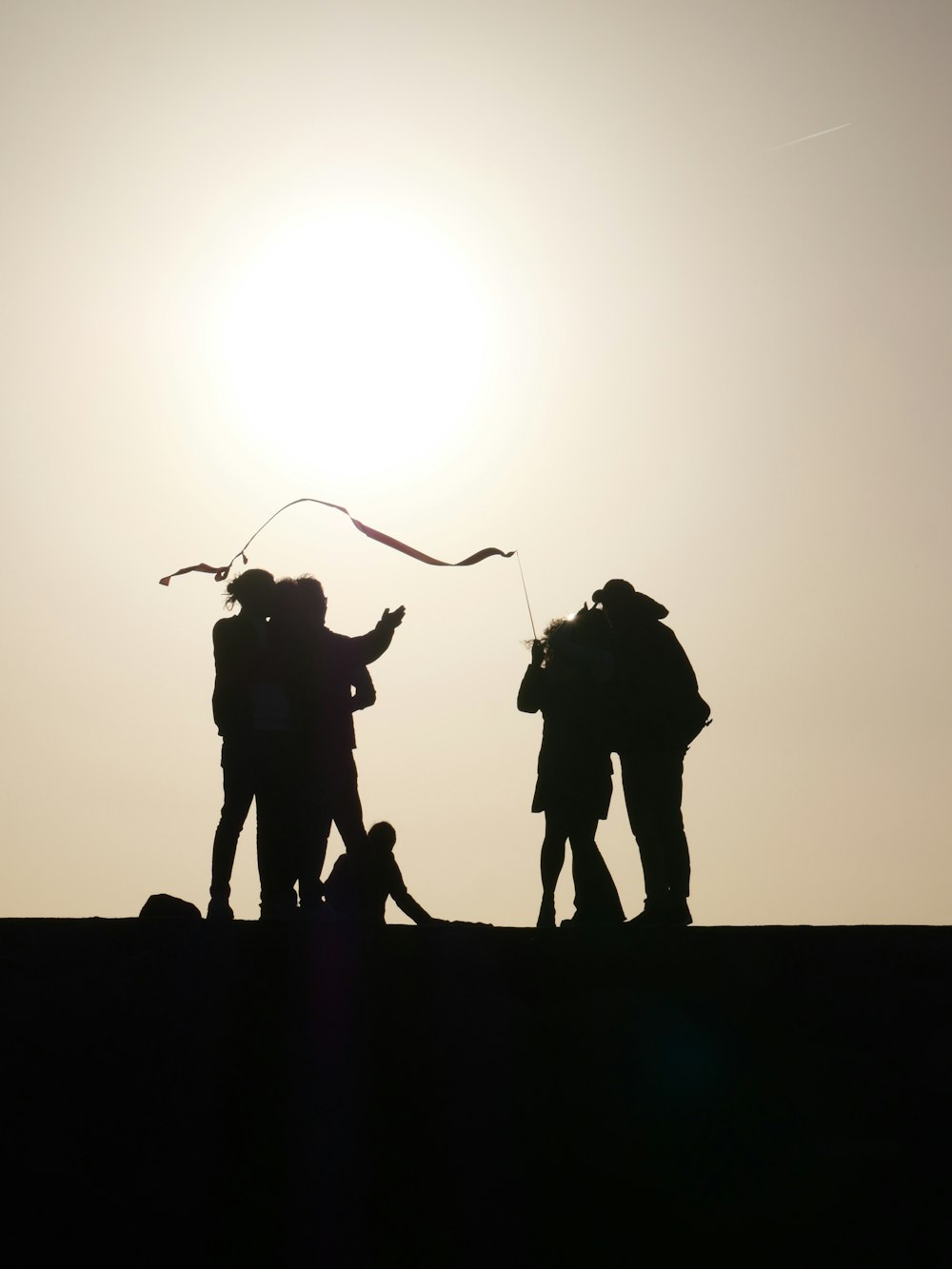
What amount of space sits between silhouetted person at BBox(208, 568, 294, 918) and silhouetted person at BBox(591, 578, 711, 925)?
72.3 inches

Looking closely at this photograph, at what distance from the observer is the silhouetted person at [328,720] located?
295 inches

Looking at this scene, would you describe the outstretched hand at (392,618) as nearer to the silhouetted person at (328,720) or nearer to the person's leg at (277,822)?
the silhouetted person at (328,720)

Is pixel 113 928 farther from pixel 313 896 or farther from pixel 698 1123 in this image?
pixel 698 1123

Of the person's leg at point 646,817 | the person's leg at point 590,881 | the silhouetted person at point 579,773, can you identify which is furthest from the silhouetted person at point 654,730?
the person's leg at point 590,881

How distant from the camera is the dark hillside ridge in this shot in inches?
176

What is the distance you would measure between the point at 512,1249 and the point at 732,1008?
4.67 ft

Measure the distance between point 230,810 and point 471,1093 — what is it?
8.97ft

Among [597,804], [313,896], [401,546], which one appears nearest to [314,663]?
[313,896]

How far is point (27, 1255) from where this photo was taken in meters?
4.34

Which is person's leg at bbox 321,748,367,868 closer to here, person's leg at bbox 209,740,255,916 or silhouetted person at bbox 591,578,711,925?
person's leg at bbox 209,740,255,916

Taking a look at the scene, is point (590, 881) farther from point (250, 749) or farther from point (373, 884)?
point (250, 749)

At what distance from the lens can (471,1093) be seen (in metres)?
5.09

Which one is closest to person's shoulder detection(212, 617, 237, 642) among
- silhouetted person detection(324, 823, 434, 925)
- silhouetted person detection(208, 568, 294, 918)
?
silhouetted person detection(208, 568, 294, 918)

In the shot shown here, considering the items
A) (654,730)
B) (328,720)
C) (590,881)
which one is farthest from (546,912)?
(328,720)
